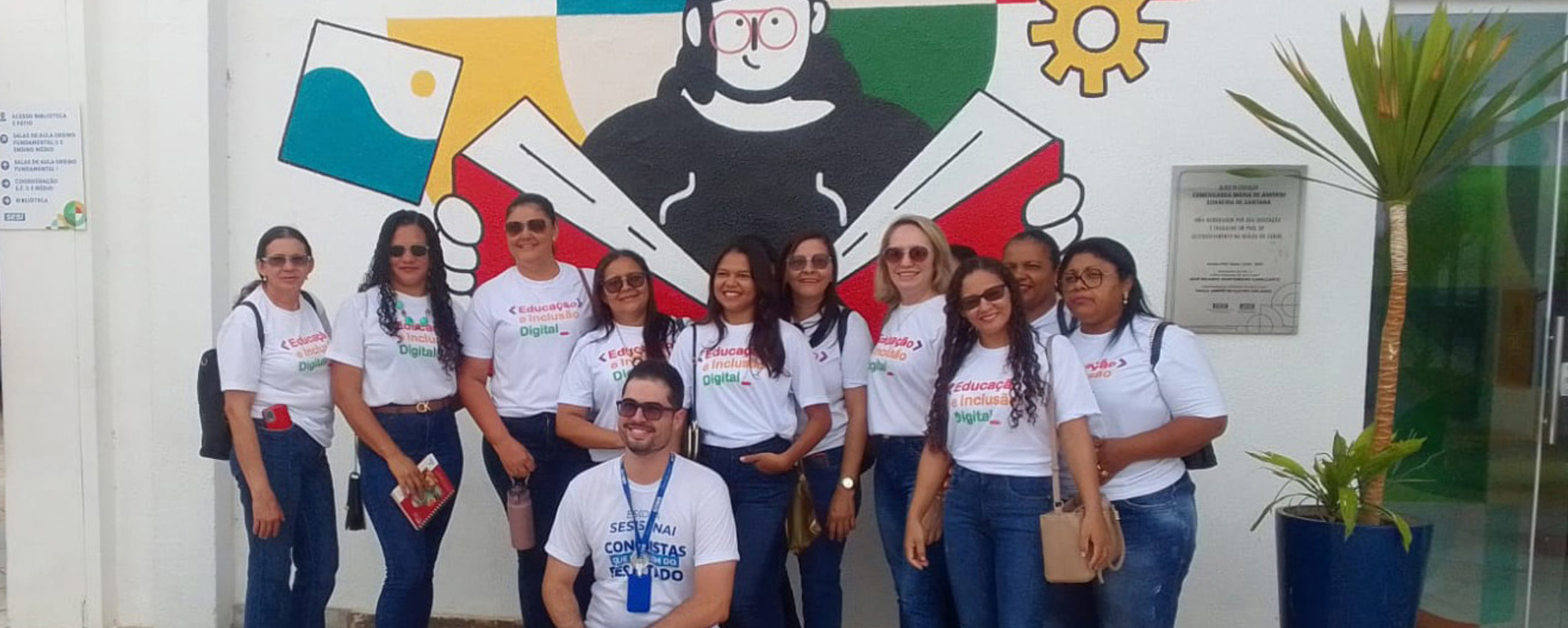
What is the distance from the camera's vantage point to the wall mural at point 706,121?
4.43 meters

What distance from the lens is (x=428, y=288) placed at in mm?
3838

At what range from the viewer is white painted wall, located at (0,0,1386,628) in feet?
14.3

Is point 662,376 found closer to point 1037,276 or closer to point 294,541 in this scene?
point 1037,276

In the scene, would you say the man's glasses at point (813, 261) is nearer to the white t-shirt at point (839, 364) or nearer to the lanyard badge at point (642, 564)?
the white t-shirt at point (839, 364)

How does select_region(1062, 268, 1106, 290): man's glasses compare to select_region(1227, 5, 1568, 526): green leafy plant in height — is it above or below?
below

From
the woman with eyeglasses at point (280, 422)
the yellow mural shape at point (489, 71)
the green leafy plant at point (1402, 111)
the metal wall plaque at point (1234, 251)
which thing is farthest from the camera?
the yellow mural shape at point (489, 71)

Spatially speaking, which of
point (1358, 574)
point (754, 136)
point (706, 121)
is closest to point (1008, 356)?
point (1358, 574)

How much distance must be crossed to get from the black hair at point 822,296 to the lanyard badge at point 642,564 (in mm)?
874

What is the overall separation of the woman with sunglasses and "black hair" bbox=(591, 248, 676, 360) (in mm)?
1001

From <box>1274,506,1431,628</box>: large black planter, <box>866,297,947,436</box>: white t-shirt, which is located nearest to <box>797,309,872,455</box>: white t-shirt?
<box>866,297,947,436</box>: white t-shirt

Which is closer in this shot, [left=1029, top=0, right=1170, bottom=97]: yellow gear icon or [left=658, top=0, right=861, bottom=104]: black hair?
[left=1029, top=0, right=1170, bottom=97]: yellow gear icon

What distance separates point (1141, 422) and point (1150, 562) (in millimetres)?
411

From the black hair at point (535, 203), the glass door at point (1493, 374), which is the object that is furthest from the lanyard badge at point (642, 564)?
the glass door at point (1493, 374)

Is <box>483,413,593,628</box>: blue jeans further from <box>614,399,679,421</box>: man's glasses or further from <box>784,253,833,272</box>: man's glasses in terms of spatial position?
<box>784,253,833,272</box>: man's glasses
